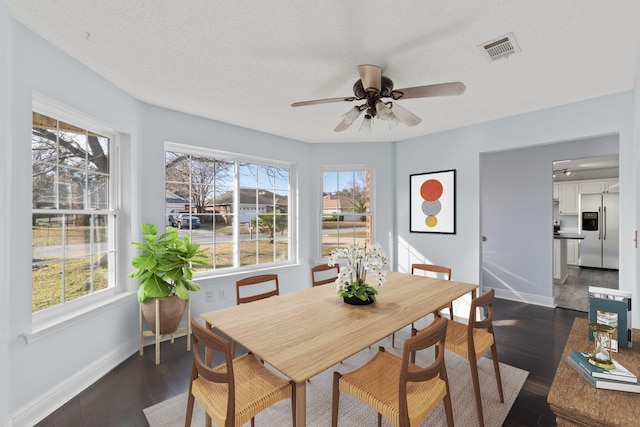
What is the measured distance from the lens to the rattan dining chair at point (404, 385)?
1.35 metres

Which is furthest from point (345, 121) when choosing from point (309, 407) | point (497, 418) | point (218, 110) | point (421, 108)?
point (497, 418)

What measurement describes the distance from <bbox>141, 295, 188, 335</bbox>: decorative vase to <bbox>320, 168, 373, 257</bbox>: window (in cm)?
241

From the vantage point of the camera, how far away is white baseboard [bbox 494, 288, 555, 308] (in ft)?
13.9

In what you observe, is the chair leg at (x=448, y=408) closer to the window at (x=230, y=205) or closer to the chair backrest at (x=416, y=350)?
the chair backrest at (x=416, y=350)

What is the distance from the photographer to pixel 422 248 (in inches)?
170

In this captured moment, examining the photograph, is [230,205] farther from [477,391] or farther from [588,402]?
[588,402]

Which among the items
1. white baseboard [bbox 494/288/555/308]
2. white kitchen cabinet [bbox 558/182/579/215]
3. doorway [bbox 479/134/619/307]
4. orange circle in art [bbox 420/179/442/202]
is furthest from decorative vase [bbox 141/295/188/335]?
white kitchen cabinet [bbox 558/182/579/215]

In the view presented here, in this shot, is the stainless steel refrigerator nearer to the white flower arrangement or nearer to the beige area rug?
the beige area rug

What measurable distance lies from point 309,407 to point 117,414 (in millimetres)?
1371

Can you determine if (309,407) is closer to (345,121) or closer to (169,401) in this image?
(169,401)

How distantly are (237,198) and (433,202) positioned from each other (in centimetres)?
285

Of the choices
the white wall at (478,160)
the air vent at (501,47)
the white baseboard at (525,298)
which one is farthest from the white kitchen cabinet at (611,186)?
the air vent at (501,47)

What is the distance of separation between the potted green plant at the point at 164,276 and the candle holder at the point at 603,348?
288 cm

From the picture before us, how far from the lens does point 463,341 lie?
82.6 inches
